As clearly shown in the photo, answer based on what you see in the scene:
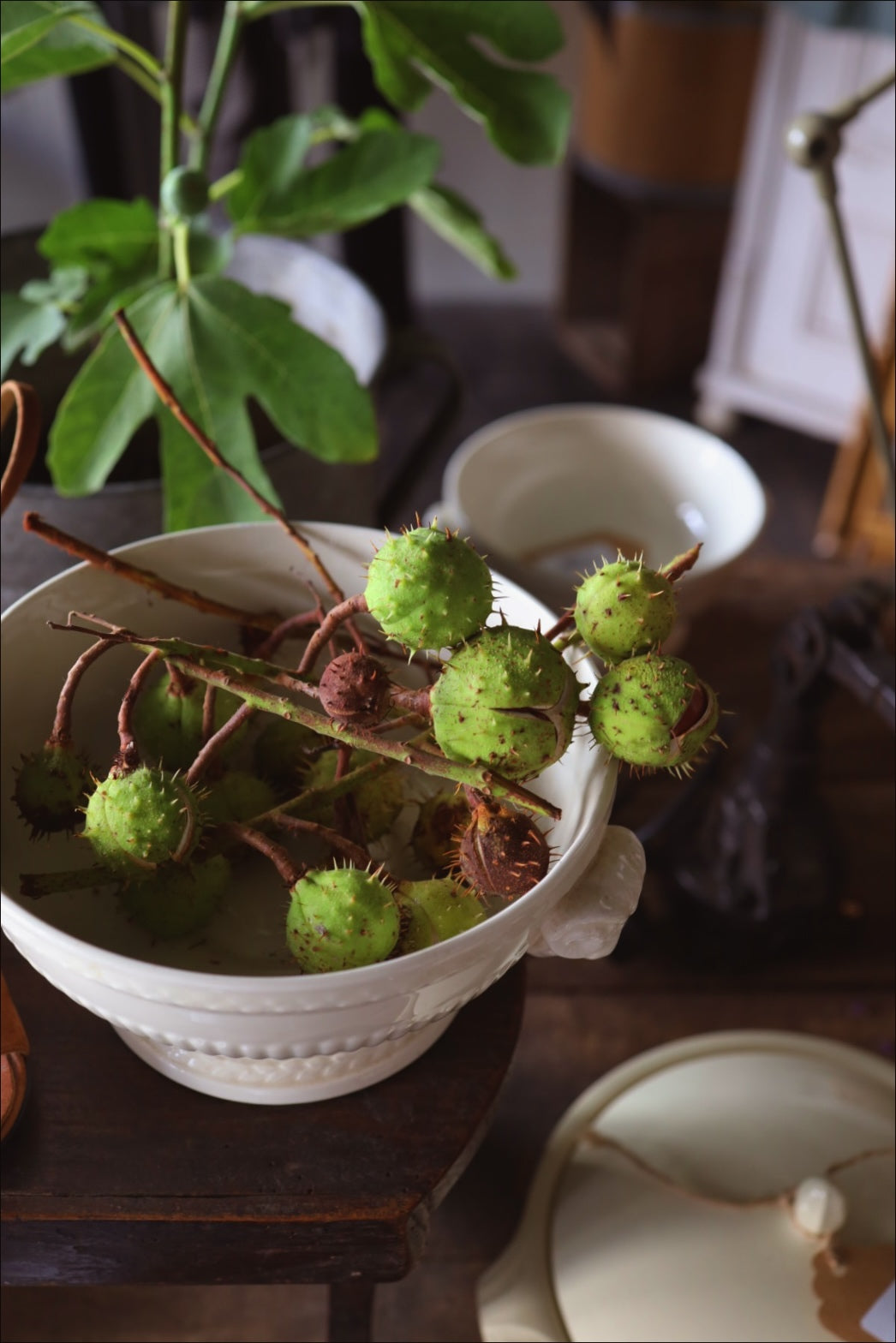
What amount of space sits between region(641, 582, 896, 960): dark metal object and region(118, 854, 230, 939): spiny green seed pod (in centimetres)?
29

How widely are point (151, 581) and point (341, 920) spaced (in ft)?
0.49

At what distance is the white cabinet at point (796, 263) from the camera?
4.34 ft

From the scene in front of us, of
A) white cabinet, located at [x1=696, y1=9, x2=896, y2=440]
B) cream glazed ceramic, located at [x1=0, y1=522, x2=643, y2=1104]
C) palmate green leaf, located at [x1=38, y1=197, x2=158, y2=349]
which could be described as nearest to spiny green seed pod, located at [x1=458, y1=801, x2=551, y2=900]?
cream glazed ceramic, located at [x1=0, y1=522, x2=643, y2=1104]

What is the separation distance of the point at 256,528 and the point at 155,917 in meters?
0.14

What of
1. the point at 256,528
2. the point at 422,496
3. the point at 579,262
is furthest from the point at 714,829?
the point at 579,262

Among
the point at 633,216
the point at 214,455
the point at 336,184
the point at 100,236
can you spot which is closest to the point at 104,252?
the point at 100,236

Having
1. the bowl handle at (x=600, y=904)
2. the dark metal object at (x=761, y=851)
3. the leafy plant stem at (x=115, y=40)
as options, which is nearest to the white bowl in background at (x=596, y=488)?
the dark metal object at (x=761, y=851)

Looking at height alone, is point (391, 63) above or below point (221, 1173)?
A: above

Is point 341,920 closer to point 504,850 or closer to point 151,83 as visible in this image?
point 504,850

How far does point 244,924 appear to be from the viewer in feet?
1.36

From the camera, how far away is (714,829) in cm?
62

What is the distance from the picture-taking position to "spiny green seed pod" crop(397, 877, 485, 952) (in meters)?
0.36

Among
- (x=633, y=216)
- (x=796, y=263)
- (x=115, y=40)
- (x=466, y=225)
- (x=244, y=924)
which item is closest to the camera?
(x=244, y=924)

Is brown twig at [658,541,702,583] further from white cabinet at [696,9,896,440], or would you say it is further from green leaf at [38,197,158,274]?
white cabinet at [696,9,896,440]
